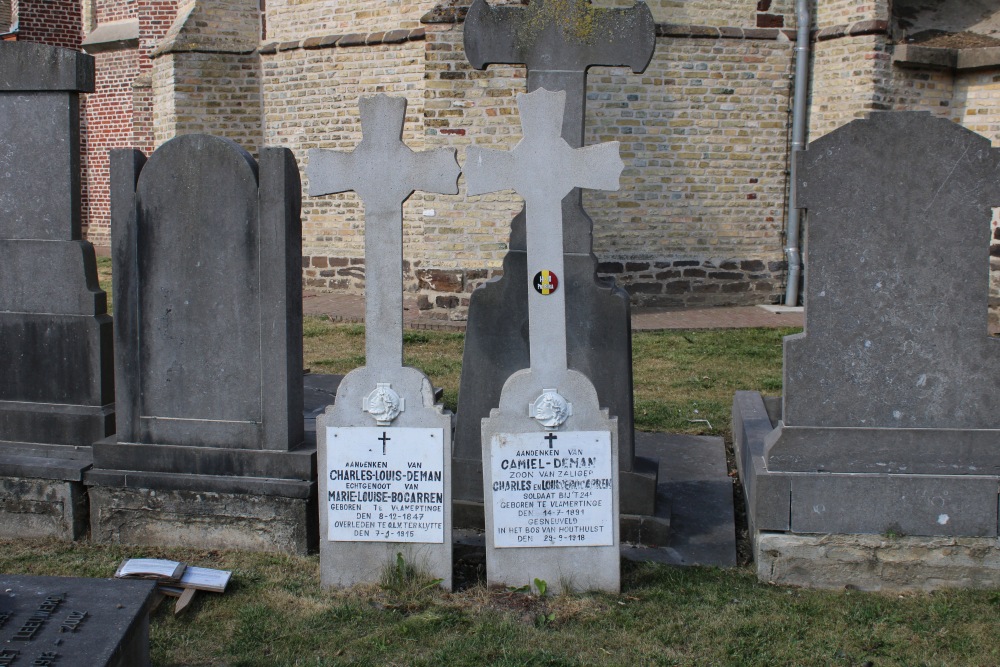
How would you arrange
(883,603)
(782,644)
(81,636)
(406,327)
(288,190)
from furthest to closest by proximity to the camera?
(406,327), (288,190), (883,603), (782,644), (81,636)

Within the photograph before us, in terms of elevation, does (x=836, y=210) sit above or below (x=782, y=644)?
above

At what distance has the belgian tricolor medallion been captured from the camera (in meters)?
4.41

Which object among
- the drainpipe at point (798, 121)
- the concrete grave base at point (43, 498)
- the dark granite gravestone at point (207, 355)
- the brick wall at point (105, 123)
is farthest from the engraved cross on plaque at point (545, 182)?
the brick wall at point (105, 123)

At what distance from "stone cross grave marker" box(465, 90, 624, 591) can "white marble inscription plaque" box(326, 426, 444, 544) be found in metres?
0.25

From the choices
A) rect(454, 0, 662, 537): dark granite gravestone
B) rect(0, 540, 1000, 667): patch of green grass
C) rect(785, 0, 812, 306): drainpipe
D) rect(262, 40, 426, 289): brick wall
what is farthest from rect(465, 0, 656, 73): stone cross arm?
rect(785, 0, 812, 306): drainpipe

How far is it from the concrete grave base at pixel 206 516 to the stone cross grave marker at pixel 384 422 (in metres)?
0.47

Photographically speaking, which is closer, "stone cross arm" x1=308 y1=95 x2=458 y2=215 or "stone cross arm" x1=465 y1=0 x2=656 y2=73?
"stone cross arm" x1=308 y1=95 x2=458 y2=215

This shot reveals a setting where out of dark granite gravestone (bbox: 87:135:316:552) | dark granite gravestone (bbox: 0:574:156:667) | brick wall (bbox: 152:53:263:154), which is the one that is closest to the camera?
dark granite gravestone (bbox: 0:574:156:667)

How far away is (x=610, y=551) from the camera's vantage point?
4.51 metres

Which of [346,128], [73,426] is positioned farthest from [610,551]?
[346,128]

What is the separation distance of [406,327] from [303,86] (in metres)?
5.07

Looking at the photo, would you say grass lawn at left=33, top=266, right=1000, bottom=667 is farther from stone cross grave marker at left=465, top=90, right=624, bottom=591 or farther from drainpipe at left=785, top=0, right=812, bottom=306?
drainpipe at left=785, top=0, right=812, bottom=306

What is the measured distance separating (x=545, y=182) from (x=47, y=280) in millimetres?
2997

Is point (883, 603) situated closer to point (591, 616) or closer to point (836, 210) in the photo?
point (591, 616)
